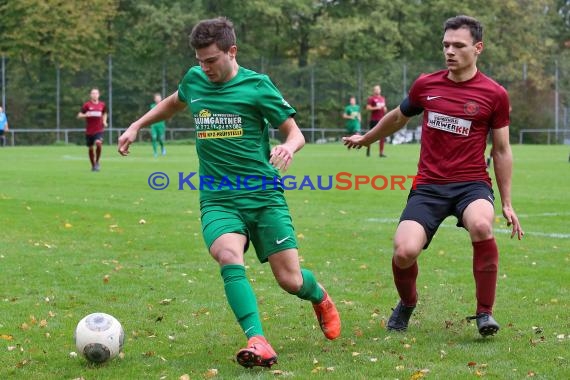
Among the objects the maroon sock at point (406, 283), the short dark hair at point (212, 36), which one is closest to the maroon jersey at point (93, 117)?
the maroon sock at point (406, 283)

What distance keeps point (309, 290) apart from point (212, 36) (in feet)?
5.53

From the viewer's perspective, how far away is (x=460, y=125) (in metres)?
6.34

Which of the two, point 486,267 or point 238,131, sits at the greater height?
point 238,131

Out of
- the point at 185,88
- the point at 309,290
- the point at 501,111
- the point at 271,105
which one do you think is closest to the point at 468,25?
the point at 501,111

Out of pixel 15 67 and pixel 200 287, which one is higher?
pixel 15 67

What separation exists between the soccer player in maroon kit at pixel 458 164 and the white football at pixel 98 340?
1.88 meters

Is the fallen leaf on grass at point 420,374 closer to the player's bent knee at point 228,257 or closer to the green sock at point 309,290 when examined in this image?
the green sock at point 309,290

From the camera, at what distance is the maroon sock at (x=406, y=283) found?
6.46 m

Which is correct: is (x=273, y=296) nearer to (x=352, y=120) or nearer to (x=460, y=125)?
(x=460, y=125)

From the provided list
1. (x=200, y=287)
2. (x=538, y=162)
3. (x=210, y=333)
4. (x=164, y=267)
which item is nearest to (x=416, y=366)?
(x=210, y=333)

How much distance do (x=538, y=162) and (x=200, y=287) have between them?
21.8m

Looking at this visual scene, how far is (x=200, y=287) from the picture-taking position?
8117 mm

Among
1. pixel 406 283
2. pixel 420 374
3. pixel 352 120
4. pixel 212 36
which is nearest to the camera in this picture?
pixel 420 374

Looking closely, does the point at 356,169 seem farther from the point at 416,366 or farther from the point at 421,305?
the point at 416,366
